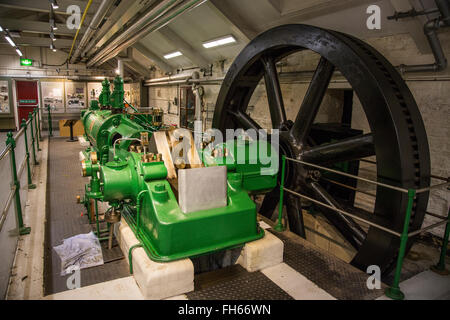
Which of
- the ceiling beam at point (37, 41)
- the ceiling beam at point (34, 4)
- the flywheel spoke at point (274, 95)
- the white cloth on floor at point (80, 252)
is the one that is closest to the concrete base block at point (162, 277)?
the white cloth on floor at point (80, 252)

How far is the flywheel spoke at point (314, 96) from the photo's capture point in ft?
9.62

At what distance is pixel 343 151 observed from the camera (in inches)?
109

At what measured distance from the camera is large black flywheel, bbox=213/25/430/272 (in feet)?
7.23

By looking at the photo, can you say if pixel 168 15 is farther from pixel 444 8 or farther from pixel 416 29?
pixel 444 8

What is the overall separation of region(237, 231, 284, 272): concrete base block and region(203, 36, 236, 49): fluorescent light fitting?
4.13 m

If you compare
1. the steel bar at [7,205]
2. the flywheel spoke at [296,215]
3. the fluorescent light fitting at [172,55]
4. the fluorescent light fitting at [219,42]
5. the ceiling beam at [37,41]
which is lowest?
the flywheel spoke at [296,215]

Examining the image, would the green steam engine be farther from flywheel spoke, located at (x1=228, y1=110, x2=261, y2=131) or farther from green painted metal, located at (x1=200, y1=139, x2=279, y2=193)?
flywheel spoke, located at (x1=228, y1=110, x2=261, y2=131)

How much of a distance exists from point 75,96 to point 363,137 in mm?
12009

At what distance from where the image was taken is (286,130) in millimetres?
3340

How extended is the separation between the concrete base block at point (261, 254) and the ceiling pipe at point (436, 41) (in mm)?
2203

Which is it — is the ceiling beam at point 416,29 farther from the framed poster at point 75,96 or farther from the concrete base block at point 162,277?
the framed poster at point 75,96

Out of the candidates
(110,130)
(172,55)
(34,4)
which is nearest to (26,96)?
(172,55)

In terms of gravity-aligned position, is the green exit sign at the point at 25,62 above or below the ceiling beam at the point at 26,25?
below

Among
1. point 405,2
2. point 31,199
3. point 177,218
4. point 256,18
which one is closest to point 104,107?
point 31,199
